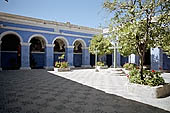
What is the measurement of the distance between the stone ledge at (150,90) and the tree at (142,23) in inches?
25.7

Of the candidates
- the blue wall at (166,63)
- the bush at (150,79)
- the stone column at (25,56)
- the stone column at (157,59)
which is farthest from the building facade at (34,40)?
the bush at (150,79)

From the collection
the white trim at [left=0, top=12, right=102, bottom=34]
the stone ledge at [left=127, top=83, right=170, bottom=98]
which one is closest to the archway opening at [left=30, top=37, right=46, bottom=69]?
the white trim at [left=0, top=12, right=102, bottom=34]

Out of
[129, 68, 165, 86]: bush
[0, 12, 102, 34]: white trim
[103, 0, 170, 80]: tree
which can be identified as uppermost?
[0, 12, 102, 34]: white trim

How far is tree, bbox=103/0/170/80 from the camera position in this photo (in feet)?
18.8

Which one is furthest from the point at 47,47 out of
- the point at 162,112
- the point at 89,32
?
the point at 162,112

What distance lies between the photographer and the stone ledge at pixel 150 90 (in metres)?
5.45

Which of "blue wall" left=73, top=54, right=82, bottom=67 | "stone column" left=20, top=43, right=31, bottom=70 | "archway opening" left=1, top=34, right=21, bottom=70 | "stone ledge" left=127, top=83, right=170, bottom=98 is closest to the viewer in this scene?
"stone ledge" left=127, top=83, right=170, bottom=98

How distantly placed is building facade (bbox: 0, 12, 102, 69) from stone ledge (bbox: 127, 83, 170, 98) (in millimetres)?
15118

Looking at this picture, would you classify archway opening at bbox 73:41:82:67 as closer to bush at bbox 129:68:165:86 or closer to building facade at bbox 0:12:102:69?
building facade at bbox 0:12:102:69

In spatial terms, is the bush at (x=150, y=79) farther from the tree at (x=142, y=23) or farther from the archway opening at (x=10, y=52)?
the archway opening at (x=10, y=52)

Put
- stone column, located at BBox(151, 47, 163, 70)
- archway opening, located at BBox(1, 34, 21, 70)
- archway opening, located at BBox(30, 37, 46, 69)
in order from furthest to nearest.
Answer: archway opening, located at BBox(30, 37, 46, 69), archway opening, located at BBox(1, 34, 21, 70), stone column, located at BBox(151, 47, 163, 70)

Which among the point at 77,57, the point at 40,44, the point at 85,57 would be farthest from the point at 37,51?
the point at 85,57

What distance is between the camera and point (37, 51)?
71.9 ft

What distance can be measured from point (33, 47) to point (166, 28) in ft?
64.2
